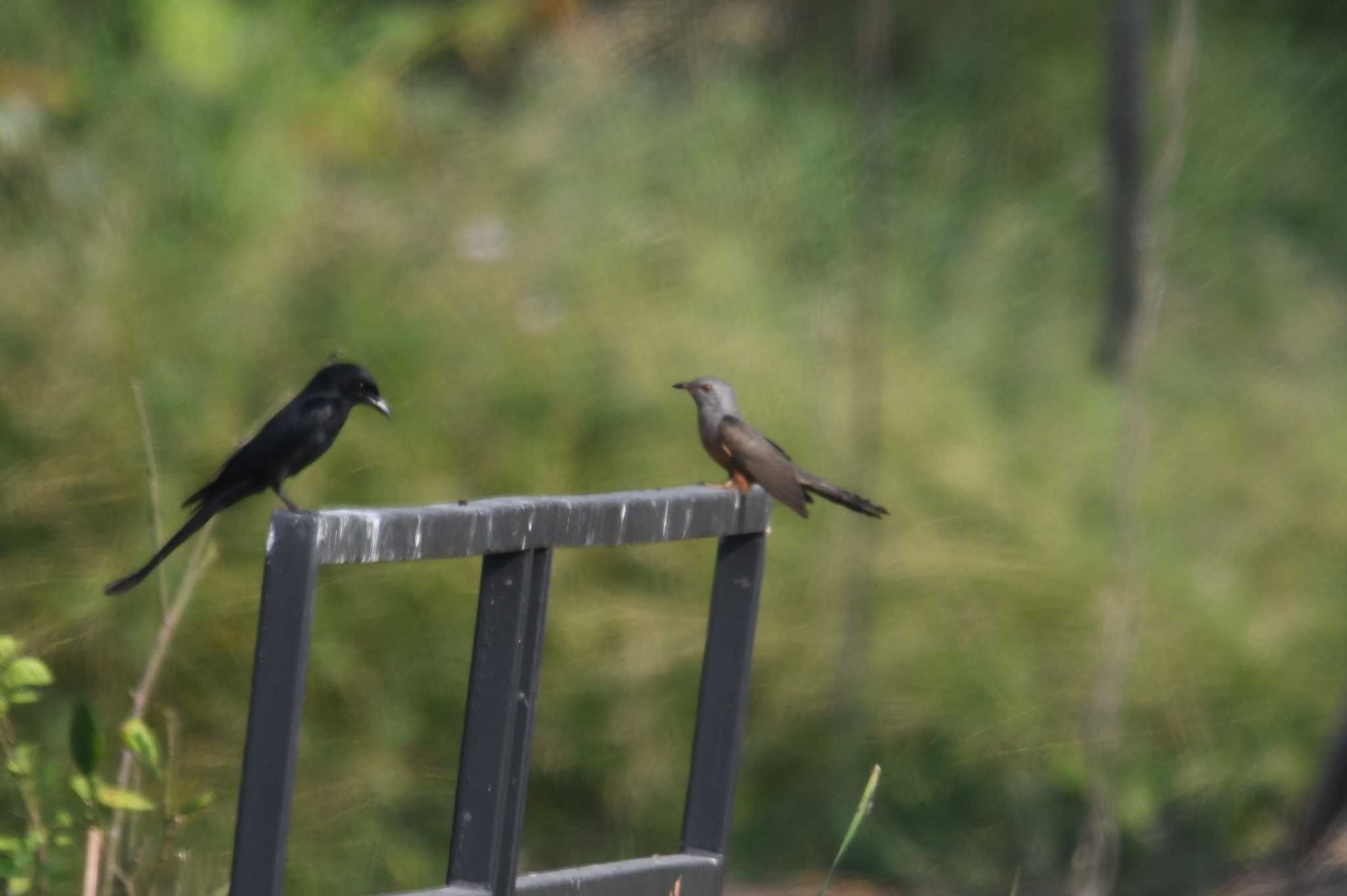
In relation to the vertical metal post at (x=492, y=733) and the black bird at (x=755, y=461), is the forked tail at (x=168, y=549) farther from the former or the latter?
the black bird at (x=755, y=461)

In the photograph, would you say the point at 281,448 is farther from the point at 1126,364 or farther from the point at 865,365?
the point at 1126,364

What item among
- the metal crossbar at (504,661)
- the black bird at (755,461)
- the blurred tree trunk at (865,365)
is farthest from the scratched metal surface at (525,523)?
the blurred tree trunk at (865,365)

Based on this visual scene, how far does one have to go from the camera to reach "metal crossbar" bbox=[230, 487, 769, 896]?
5.67 feet

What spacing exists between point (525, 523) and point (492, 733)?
22 centimetres

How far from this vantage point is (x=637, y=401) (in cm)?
614

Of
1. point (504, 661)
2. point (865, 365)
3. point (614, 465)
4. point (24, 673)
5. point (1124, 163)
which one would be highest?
point (1124, 163)

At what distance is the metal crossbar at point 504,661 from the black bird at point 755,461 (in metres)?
0.86

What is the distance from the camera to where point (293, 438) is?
260cm

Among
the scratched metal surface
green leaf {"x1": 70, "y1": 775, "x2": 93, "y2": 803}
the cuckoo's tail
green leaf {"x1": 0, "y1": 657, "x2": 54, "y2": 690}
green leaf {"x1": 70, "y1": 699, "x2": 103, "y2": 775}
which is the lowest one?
green leaf {"x1": 70, "y1": 775, "x2": 93, "y2": 803}

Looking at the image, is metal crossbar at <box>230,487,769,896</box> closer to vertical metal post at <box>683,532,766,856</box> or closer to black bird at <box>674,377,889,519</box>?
vertical metal post at <box>683,532,766,856</box>

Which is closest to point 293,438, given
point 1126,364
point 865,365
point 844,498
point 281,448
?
point 281,448

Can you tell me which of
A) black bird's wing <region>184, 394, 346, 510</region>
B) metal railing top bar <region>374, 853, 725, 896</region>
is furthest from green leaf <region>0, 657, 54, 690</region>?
metal railing top bar <region>374, 853, 725, 896</region>

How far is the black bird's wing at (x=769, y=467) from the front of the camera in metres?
3.58

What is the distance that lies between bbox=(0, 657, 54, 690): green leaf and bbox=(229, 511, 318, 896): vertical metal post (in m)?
0.73
